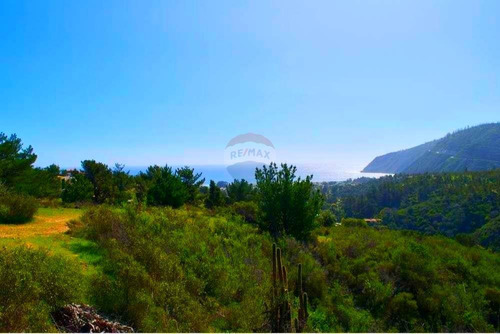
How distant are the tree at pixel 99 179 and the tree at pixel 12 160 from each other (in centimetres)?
625

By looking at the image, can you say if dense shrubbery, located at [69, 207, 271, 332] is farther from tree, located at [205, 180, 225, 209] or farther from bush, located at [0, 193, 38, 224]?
tree, located at [205, 180, 225, 209]

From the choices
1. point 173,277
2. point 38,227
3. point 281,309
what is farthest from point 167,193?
point 281,309

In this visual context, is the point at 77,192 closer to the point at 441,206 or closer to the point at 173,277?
Answer: the point at 173,277

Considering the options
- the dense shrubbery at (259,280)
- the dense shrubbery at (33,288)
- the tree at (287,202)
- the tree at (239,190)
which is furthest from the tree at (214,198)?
the dense shrubbery at (33,288)

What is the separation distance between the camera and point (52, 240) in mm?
9688

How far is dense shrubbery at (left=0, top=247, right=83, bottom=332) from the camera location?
13.6 feet

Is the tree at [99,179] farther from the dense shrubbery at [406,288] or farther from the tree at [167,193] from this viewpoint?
the dense shrubbery at [406,288]

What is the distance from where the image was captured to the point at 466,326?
400 inches

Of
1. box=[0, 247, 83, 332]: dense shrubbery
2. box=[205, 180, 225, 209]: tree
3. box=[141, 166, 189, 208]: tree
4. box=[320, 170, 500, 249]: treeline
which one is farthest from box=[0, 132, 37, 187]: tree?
box=[320, 170, 500, 249]: treeline

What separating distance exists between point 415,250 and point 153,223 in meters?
11.6

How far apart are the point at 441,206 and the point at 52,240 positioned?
292ft

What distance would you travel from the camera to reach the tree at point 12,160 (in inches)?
882

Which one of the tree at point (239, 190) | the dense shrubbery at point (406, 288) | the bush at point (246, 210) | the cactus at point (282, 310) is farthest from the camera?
the tree at point (239, 190)

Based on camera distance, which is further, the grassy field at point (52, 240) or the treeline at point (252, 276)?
the grassy field at point (52, 240)
